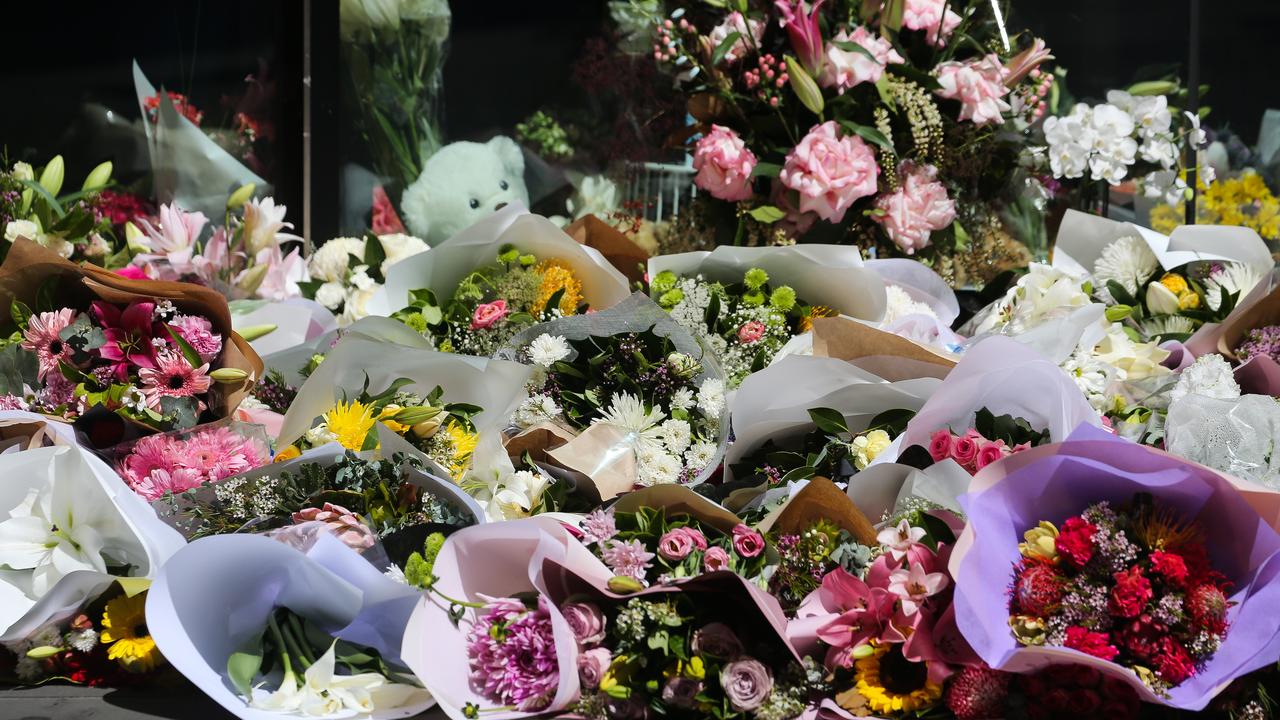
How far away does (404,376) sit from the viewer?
1.61 metres

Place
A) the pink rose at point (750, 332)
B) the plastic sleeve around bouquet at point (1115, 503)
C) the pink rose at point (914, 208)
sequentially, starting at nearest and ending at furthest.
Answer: the plastic sleeve around bouquet at point (1115, 503), the pink rose at point (750, 332), the pink rose at point (914, 208)

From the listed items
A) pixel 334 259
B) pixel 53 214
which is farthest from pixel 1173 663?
pixel 53 214

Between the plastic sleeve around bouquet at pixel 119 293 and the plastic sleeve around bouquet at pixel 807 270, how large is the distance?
70 cm

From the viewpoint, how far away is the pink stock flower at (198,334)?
1.59m

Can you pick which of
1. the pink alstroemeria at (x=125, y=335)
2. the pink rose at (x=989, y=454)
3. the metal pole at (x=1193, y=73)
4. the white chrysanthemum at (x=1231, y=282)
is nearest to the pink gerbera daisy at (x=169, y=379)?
the pink alstroemeria at (x=125, y=335)

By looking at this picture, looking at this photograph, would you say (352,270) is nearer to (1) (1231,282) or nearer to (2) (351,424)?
(2) (351,424)

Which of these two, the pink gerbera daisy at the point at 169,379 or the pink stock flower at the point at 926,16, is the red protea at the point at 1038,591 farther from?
the pink stock flower at the point at 926,16

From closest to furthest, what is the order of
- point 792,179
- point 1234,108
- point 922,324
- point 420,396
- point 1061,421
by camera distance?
point 1061,421 → point 420,396 → point 922,324 → point 792,179 → point 1234,108

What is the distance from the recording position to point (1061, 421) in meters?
1.32

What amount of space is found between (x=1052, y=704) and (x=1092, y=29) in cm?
191

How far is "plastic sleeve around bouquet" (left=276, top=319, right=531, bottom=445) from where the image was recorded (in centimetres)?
157

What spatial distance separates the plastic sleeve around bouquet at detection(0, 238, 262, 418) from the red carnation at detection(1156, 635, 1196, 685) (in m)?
1.29

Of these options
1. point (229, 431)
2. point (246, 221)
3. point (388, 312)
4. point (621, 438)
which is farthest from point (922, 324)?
point (246, 221)

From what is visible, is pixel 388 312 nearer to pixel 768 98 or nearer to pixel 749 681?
pixel 768 98
